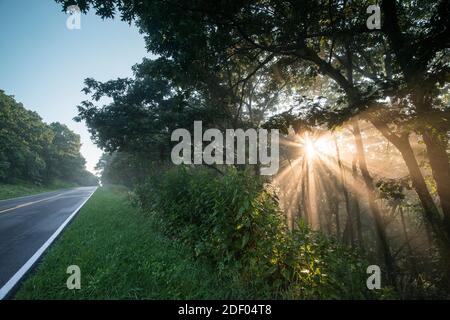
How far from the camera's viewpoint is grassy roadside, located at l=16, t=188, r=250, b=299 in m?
4.51

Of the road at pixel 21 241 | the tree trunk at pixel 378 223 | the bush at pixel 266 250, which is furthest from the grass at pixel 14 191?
the tree trunk at pixel 378 223

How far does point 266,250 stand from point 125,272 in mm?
3065

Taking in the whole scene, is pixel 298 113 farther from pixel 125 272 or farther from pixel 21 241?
pixel 21 241

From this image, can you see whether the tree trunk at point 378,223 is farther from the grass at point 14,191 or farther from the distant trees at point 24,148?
the distant trees at point 24,148

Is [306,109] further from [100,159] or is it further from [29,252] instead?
[100,159]

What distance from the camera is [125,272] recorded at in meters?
5.32

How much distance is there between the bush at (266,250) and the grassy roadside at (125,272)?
45cm

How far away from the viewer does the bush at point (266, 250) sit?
4086 millimetres

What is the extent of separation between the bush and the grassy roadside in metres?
0.45

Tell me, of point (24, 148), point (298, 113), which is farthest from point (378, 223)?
point (24, 148)

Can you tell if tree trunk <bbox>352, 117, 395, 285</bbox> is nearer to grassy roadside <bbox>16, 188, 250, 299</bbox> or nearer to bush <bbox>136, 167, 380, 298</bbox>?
bush <bbox>136, 167, 380, 298</bbox>
